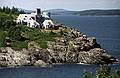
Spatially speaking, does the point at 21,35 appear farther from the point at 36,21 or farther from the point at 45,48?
the point at 36,21

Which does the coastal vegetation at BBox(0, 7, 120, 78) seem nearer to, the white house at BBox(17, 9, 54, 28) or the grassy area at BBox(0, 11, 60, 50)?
the grassy area at BBox(0, 11, 60, 50)

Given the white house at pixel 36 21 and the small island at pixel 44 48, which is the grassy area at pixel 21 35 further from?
the white house at pixel 36 21

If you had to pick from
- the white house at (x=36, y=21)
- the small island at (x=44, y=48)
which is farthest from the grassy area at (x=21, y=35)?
the white house at (x=36, y=21)

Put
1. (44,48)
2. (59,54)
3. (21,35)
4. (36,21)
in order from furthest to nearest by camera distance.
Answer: (36,21)
(21,35)
(44,48)
(59,54)

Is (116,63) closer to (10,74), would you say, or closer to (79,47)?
(79,47)

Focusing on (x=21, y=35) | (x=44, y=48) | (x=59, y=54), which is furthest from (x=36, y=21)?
(x=59, y=54)

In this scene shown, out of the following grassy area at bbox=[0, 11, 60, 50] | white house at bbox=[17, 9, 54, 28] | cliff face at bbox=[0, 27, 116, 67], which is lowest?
cliff face at bbox=[0, 27, 116, 67]

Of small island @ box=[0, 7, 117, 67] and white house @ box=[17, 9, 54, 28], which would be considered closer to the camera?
small island @ box=[0, 7, 117, 67]

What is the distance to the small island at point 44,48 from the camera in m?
144

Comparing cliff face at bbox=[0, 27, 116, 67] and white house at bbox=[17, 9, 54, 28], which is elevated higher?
white house at bbox=[17, 9, 54, 28]

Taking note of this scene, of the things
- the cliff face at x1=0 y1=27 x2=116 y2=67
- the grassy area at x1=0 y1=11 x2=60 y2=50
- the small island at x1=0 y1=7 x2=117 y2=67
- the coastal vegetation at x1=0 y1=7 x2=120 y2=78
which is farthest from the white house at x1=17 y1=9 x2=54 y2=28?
the cliff face at x1=0 y1=27 x2=116 y2=67

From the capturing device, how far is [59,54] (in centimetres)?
14762

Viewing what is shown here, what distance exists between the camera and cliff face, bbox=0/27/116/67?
142 meters

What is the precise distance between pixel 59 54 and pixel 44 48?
528 cm
